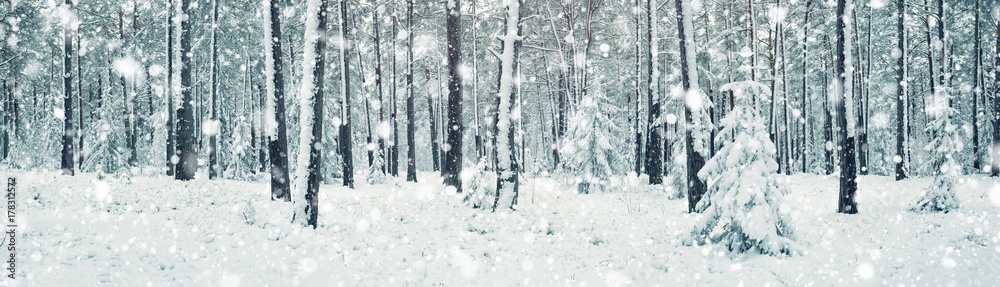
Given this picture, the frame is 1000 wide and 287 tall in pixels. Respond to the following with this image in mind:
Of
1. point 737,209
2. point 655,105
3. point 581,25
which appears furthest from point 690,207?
point 581,25

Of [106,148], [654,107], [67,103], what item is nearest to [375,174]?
[67,103]

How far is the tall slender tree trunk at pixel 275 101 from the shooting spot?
9734mm

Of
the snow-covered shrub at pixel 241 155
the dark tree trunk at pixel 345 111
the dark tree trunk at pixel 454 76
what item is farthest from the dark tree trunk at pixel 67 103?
the dark tree trunk at pixel 454 76

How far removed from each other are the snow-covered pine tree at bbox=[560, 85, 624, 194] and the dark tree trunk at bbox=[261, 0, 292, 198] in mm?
10032

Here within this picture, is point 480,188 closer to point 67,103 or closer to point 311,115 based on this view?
point 311,115

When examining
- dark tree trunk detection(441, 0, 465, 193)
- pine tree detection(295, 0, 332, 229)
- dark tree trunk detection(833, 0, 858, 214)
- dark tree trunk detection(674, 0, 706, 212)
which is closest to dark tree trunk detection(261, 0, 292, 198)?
pine tree detection(295, 0, 332, 229)

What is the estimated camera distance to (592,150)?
1762 cm

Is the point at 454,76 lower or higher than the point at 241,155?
higher

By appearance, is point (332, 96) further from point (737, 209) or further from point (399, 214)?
point (737, 209)

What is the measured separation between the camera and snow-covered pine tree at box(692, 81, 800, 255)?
296 inches

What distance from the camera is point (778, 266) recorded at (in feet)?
23.7

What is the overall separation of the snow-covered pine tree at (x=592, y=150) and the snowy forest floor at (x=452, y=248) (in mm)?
5591

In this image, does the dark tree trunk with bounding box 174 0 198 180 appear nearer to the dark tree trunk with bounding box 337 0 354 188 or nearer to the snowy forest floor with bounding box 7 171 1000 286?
the snowy forest floor with bounding box 7 171 1000 286

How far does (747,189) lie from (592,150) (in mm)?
10115
